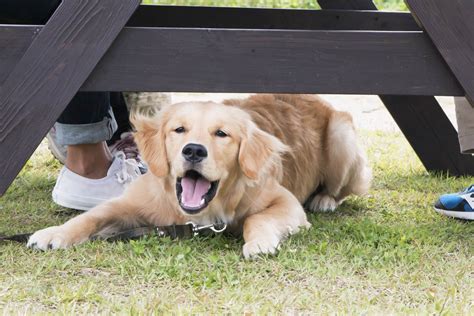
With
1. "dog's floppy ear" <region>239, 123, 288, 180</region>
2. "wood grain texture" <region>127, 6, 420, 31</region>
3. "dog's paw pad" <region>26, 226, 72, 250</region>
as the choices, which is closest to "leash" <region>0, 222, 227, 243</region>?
"dog's paw pad" <region>26, 226, 72, 250</region>

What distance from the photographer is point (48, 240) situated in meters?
2.95

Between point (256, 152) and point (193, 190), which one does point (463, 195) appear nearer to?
point (256, 152)

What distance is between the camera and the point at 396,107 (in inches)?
178

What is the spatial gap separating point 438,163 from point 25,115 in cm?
272

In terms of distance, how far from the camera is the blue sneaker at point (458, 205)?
350 cm

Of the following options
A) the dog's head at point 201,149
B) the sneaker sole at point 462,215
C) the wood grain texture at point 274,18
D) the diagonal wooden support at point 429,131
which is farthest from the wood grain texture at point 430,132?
the dog's head at point 201,149

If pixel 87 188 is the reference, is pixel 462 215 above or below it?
above

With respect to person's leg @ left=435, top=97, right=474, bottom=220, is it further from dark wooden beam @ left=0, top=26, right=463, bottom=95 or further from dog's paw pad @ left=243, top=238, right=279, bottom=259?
dog's paw pad @ left=243, top=238, right=279, bottom=259

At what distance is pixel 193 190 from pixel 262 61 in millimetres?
629

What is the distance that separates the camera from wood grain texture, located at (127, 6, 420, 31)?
13.7 feet

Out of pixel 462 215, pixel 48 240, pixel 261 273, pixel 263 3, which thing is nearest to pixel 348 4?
pixel 462 215

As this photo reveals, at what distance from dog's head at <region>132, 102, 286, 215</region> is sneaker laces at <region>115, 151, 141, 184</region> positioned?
1.95ft

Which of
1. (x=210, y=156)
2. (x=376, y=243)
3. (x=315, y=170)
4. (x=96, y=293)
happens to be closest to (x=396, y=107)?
(x=315, y=170)

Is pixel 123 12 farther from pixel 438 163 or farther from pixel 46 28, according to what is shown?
pixel 438 163
